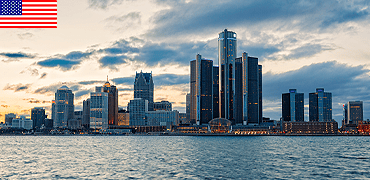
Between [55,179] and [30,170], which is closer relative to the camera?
[55,179]

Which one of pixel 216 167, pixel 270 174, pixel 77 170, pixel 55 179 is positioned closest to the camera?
pixel 55 179

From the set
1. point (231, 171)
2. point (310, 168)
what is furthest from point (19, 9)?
point (310, 168)

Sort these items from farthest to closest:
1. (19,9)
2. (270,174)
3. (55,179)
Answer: (270,174)
(55,179)
(19,9)

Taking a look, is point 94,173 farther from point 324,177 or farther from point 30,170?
point 324,177

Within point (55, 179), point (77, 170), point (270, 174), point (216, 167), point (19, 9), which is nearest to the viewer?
point (19, 9)

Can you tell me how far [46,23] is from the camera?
5012cm

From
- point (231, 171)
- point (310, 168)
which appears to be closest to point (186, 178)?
point (231, 171)

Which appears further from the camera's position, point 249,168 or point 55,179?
point 249,168

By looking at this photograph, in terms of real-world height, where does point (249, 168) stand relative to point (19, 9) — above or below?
below

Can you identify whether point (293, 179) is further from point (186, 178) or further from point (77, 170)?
point (77, 170)

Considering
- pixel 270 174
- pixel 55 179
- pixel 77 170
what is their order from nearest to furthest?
1. pixel 55 179
2. pixel 270 174
3. pixel 77 170

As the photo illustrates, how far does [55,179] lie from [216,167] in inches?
1439

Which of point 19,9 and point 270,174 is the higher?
point 19,9

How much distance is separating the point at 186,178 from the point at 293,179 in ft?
64.8
